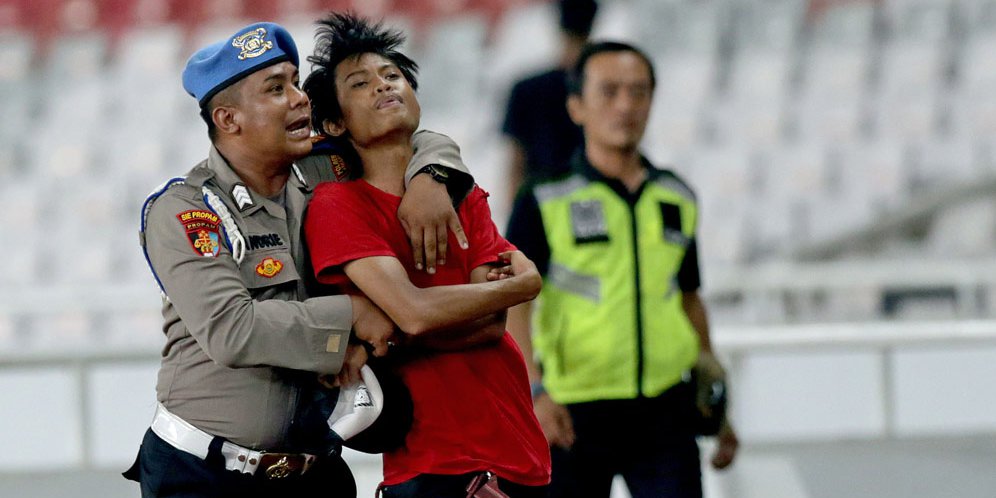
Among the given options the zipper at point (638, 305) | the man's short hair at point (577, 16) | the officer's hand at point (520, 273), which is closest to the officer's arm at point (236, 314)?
the officer's hand at point (520, 273)

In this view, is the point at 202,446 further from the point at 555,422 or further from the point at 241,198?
the point at 555,422

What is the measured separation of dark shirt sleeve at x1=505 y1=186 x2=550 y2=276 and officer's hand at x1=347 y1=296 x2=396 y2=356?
35.9 inches

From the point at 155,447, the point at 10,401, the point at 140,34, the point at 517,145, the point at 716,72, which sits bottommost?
the point at 10,401

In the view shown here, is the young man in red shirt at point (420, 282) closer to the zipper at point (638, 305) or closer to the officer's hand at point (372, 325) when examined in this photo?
the officer's hand at point (372, 325)

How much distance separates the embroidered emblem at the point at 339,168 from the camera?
78.4 inches

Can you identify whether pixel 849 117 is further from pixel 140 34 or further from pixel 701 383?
pixel 701 383

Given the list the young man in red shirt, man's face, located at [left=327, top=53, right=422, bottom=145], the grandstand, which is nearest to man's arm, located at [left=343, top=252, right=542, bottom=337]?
the young man in red shirt

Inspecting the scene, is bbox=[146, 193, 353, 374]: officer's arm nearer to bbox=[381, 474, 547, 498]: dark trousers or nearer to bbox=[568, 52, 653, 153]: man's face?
bbox=[381, 474, 547, 498]: dark trousers

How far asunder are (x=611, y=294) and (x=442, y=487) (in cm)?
90

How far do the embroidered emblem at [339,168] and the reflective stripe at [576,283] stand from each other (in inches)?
32.3

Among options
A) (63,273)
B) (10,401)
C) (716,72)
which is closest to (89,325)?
(63,273)

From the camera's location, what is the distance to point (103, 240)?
8227mm

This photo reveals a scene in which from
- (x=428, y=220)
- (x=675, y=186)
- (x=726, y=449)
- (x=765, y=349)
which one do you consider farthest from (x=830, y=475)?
(x=428, y=220)

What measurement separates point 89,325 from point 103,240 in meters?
0.77
